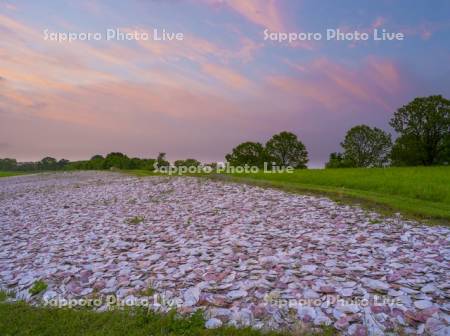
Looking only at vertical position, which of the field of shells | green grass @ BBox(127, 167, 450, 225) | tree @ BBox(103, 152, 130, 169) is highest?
tree @ BBox(103, 152, 130, 169)

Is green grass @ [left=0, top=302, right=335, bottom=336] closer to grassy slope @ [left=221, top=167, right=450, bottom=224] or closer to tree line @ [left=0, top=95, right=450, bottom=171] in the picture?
grassy slope @ [left=221, top=167, right=450, bottom=224]

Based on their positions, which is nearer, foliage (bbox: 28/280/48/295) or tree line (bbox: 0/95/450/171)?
foliage (bbox: 28/280/48/295)

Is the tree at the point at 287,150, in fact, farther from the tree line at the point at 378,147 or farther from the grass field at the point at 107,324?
the grass field at the point at 107,324

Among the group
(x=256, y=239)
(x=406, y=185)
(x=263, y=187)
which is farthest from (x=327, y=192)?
(x=256, y=239)

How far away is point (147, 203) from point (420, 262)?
Answer: 11.6 m

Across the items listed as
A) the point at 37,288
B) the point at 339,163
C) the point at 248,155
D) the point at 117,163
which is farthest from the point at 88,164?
the point at 37,288

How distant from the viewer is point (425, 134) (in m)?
47.5

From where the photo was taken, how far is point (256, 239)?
8977 mm

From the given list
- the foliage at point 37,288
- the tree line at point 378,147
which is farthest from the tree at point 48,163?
the foliage at point 37,288

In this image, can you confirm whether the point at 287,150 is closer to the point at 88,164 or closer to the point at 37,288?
the point at 88,164

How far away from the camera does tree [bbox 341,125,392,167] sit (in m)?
56.8

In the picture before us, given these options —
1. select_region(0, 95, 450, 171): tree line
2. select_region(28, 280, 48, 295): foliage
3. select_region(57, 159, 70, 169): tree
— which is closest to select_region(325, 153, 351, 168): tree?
select_region(0, 95, 450, 171): tree line

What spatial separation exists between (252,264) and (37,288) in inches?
171

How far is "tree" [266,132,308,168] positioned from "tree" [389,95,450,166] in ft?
58.1
